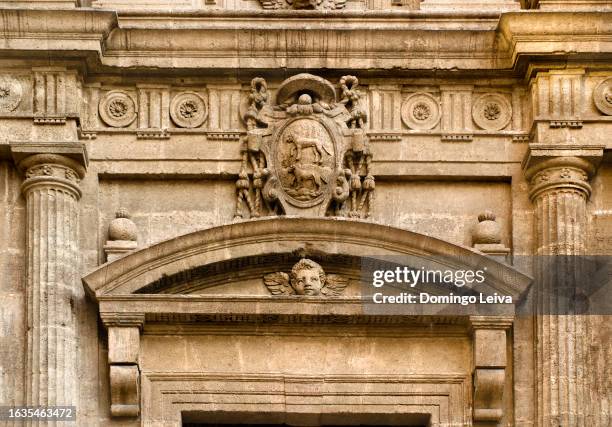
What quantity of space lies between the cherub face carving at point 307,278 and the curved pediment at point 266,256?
108mm

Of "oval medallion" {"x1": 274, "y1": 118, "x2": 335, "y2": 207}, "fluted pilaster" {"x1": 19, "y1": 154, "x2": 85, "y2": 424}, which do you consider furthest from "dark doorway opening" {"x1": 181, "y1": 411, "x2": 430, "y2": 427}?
"oval medallion" {"x1": 274, "y1": 118, "x2": 335, "y2": 207}

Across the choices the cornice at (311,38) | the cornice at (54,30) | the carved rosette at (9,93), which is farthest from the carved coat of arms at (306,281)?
the carved rosette at (9,93)

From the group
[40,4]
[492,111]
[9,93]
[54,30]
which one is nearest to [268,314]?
[492,111]

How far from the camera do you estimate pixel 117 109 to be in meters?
27.1

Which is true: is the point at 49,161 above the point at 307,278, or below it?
above

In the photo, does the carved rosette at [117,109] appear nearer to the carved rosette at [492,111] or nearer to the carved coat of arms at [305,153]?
the carved coat of arms at [305,153]

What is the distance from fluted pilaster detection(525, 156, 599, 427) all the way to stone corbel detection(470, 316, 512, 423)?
0.39 meters

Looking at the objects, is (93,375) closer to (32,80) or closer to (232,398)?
(232,398)

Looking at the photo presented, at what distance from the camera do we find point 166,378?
26016mm

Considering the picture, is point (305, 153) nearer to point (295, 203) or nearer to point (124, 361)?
point (295, 203)

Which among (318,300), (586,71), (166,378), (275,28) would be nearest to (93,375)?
(166,378)

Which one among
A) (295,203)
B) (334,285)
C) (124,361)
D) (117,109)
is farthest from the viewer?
(117,109)

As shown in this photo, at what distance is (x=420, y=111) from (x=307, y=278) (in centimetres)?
233

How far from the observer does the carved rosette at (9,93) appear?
26.7 meters
